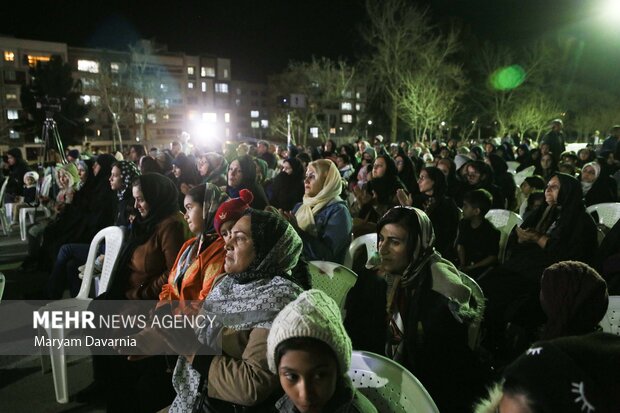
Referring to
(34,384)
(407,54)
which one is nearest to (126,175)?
(34,384)

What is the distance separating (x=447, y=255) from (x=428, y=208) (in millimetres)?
590

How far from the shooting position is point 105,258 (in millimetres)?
4215

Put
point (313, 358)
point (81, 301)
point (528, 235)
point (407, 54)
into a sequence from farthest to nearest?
point (407, 54)
point (528, 235)
point (81, 301)
point (313, 358)

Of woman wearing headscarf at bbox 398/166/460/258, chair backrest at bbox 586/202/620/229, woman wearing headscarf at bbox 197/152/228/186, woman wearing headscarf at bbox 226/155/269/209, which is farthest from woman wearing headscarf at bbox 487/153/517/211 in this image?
woman wearing headscarf at bbox 197/152/228/186

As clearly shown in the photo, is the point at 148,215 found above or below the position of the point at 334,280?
above

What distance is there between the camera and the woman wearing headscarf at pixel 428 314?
7.38 ft

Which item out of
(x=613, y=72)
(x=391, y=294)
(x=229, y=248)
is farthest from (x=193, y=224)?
(x=613, y=72)

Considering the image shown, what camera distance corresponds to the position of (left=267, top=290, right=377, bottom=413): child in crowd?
1571mm

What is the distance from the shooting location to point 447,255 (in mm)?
4684

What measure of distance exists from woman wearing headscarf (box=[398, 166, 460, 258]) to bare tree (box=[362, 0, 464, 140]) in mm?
20769

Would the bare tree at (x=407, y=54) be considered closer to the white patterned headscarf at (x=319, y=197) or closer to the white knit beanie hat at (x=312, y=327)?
the white patterned headscarf at (x=319, y=197)

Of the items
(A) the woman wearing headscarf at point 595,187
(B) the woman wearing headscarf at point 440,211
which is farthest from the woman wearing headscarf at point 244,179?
(A) the woman wearing headscarf at point 595,187

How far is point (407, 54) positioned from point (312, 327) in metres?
29.0

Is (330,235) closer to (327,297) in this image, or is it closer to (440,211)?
(440,211)
